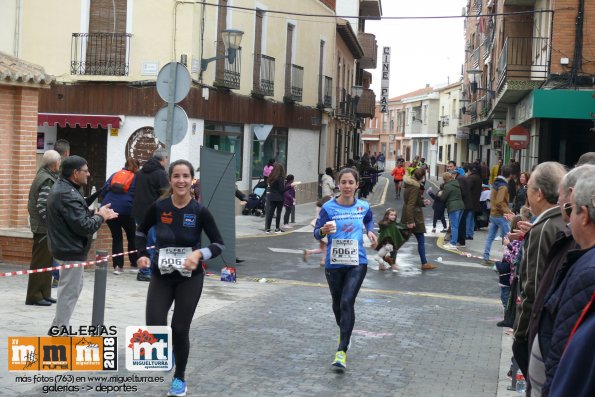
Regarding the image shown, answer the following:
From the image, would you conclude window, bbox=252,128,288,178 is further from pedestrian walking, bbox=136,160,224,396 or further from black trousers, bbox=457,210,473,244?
pedestrian walking, bbox=136,160,224,396

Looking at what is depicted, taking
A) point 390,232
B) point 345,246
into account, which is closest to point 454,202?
point 390,232

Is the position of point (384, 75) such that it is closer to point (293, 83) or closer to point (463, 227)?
point (293, 83)

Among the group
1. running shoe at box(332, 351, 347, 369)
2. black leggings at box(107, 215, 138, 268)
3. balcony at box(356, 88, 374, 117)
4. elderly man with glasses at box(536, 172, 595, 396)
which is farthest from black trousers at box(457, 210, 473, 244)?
balcony at box(356, 88, 374, 117)

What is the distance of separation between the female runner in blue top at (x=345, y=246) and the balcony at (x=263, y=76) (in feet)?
62.6

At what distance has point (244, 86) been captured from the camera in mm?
26547

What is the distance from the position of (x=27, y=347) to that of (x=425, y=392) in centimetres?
331

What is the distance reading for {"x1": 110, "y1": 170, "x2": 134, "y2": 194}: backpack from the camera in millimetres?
12898

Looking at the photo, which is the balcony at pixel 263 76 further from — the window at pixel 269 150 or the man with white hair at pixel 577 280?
the man with white hair at pixel 577 280

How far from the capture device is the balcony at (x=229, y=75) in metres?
24.1

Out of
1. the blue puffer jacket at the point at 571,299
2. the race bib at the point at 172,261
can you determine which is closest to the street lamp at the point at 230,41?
the race bib at the point at 172,261

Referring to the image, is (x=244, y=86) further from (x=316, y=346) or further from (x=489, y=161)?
(x=489, y=161)

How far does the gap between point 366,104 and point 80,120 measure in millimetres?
29248

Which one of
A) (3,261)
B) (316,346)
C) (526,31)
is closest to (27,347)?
(316,346)

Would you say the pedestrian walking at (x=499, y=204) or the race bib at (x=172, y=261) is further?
the pedestrian walking at (x=499, y=204)
